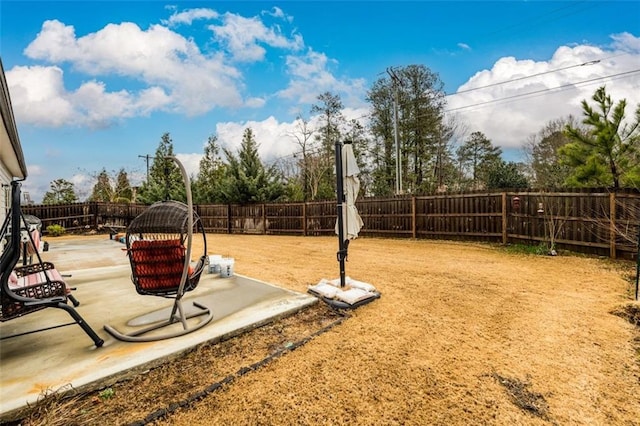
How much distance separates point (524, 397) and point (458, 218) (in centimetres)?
840

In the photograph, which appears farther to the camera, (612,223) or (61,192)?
(61,192)

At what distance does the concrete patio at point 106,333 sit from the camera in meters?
2.05

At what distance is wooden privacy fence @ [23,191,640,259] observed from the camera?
643 cm

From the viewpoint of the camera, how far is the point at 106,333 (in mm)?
2783

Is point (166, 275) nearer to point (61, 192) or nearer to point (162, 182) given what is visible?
point (162, 182)

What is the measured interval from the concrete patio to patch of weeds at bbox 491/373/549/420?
210 centimetres

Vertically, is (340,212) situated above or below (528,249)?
above

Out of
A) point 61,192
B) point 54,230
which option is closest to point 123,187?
point 61,192

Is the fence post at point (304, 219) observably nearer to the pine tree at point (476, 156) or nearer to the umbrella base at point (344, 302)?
the umbrella base at point (344, 302)

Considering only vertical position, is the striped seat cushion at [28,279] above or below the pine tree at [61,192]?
below

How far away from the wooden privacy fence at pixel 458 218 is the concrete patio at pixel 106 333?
273 inches

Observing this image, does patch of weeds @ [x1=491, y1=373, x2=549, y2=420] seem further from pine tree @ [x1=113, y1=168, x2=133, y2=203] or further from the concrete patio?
pine tree @ [x1=113, y1=168, x2=133, y2=203]

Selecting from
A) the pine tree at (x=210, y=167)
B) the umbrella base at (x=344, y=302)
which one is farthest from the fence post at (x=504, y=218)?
the pine tree at (x=210, y=167)

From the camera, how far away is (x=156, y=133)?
26203 mm
